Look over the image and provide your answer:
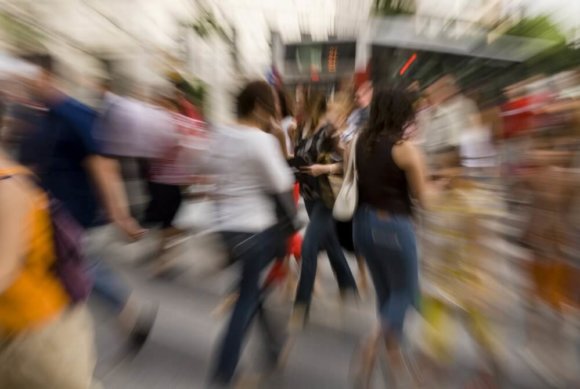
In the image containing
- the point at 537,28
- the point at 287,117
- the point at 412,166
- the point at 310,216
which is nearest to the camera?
the point at 412,166

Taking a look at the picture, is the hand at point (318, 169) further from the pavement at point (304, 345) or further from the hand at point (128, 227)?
the hand at point (128, 227)

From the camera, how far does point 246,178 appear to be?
8.34 ft

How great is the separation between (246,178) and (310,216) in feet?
4.35

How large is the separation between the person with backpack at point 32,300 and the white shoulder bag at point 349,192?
58.0 inches

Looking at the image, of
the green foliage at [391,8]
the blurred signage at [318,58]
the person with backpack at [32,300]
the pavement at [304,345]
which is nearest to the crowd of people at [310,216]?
the person with backpack at [32,300]

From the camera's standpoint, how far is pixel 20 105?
292 cm

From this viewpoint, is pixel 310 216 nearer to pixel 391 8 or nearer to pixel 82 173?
pixel 82 173

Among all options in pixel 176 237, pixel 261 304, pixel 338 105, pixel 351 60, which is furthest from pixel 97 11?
pixel 261 304

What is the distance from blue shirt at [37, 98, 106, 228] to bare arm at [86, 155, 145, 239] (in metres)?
0.06

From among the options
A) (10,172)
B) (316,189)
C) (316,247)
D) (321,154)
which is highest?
(10,172)

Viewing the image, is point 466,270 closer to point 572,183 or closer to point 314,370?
point 572,183

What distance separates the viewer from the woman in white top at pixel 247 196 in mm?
2512

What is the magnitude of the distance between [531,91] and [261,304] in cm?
352

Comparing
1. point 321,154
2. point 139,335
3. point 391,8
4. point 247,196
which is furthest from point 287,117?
point 391,8
